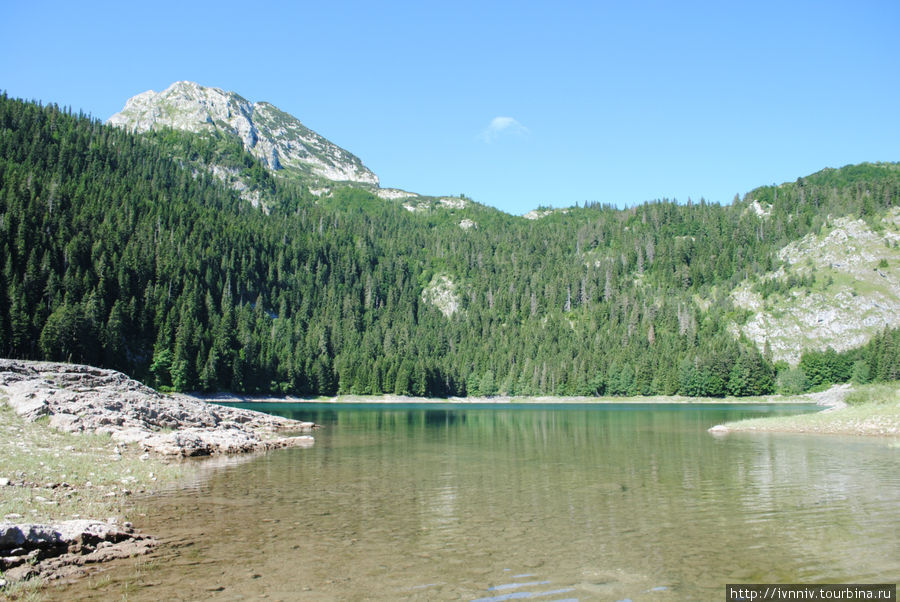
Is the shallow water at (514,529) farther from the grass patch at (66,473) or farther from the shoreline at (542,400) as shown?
the shoreline at (542,400)

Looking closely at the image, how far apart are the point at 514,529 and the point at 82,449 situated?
85.7 ft

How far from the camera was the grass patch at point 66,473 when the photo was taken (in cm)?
1983

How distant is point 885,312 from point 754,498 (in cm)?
21646

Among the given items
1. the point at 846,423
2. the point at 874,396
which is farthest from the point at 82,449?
the point at 874,396

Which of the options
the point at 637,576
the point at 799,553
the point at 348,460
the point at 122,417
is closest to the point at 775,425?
the point at 348,460

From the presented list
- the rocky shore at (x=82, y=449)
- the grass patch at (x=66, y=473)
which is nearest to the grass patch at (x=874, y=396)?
the rocky shore at (x=82, y=449)

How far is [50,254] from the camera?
447 feet

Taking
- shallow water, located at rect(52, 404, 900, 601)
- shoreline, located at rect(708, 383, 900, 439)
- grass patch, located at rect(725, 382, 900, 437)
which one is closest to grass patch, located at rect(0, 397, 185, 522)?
shallow water, located at rect(52, 404, 900, 601)

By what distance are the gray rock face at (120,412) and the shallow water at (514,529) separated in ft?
20.2

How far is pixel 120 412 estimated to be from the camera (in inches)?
1672

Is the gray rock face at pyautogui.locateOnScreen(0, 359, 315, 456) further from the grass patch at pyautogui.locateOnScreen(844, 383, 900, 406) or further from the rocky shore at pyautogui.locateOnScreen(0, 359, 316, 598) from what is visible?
the grass patch at pyautogui.locateOnScreen(844, 383, 900, 406)

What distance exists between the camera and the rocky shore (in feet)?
49.5

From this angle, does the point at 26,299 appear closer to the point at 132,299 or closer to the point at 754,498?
the point at 132,299

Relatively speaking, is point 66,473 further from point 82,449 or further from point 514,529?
point 514,529
